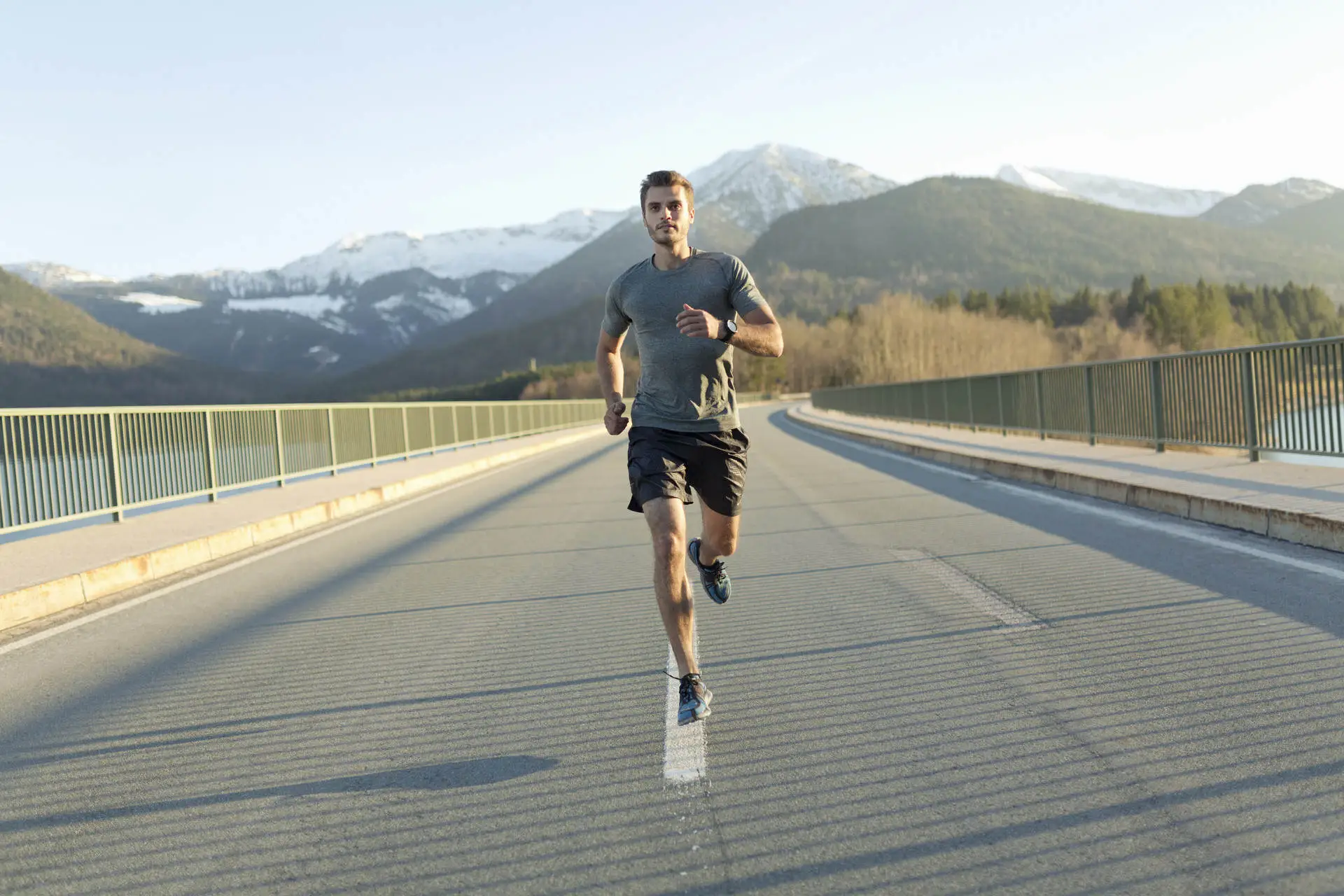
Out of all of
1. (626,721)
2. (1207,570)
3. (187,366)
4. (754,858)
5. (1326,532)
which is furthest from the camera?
(187,366)

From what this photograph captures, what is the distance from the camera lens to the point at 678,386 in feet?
14.1

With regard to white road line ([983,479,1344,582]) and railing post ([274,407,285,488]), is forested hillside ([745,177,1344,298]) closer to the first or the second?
railing post ([274,407,285,488])

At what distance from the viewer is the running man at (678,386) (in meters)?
4.22

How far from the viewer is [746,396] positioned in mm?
123000

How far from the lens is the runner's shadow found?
3.37 meters

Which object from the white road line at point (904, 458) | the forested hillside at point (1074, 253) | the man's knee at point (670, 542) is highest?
the forested hillside at point (1074, 253)

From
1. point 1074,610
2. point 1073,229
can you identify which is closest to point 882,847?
point 1074,610

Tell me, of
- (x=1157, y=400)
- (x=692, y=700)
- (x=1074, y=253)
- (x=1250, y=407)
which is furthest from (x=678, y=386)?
(x=1074, y=253)

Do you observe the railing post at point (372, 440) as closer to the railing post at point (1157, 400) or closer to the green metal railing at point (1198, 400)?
the green metal railing at point (1198, 400)

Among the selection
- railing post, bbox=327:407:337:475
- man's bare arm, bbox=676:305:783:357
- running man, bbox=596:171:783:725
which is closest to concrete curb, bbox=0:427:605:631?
railing post, bbox=327:407:337:475

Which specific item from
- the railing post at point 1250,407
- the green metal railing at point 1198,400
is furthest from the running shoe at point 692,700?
the railing post at point 1250,407

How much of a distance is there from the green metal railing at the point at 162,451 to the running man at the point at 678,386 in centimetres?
797

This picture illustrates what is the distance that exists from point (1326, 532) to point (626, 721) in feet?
18.8

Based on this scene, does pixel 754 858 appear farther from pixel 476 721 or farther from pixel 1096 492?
pixel 1096 492
